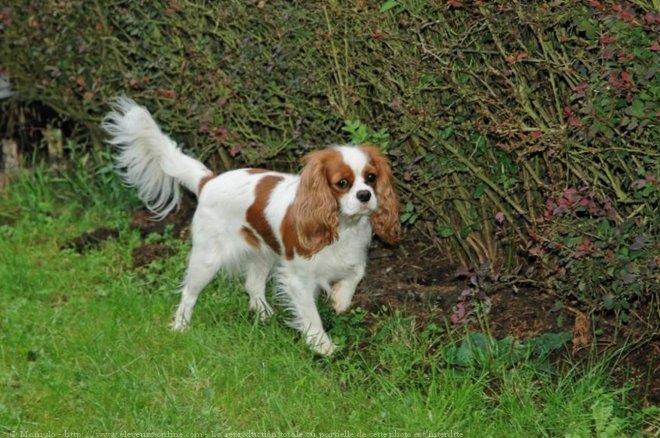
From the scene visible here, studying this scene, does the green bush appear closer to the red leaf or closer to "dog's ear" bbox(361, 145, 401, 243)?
the red leaf

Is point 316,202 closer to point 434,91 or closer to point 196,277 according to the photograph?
point 434,91

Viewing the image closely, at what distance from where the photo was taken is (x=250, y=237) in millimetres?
5559

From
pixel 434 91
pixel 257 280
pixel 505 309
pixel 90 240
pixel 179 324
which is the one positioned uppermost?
pixel 434 91

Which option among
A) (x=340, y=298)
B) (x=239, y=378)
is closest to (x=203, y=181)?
(x=340, y=298)

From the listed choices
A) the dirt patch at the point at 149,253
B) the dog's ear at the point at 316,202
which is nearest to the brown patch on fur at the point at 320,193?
the dog's ear at the point at 316,202

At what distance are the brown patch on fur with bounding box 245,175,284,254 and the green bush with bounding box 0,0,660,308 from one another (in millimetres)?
496

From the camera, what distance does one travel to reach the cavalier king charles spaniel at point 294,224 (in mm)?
5000

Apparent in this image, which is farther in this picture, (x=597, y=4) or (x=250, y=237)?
(x=250, y=237)

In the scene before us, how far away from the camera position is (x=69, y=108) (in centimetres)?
795

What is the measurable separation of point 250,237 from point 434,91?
115 centimetres

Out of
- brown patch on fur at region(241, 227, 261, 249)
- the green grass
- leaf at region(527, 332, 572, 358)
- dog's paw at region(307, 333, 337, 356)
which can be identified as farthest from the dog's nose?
leaf at region(527, 332, 572, 358)

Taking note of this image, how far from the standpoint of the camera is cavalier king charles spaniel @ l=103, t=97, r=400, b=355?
5.00m

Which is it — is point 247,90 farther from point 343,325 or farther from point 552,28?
point 552,28

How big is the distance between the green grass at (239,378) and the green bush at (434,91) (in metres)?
0.59
